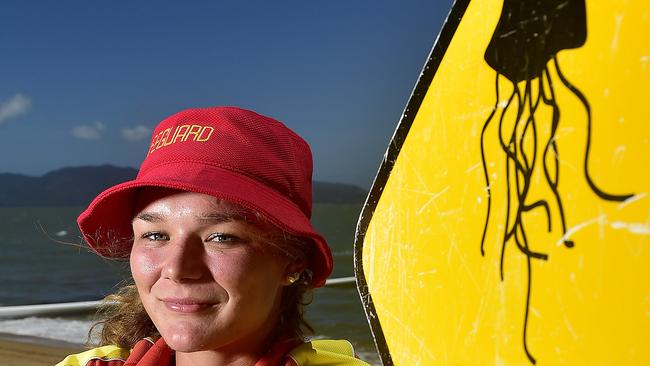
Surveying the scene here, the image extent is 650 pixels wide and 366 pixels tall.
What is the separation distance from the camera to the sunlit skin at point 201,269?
0.94 metres

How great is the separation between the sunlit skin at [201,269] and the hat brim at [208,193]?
3 cm

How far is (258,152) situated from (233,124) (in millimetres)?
55

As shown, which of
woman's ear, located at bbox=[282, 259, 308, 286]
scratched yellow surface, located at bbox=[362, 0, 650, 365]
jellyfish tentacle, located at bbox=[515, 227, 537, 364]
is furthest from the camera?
woman's ear, located at bbox=[282, 259, 308, 286]

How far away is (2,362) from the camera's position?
4.79 metres

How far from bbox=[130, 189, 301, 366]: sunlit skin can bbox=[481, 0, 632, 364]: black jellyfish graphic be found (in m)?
0.32

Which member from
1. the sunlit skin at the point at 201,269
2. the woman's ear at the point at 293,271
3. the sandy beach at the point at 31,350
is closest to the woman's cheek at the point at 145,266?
the sunlit skin at the point at 201,269

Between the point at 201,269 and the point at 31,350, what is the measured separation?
5040 millimetres

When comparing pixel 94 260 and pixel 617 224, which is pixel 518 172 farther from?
pixel 94 260

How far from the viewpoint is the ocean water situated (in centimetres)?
638

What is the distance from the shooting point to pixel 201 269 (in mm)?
939

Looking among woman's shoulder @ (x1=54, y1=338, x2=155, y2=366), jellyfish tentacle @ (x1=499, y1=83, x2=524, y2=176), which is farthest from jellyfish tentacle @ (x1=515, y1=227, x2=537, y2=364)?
woman's shoulder @ (x1=54, y1=338, x2=155, y2=366)

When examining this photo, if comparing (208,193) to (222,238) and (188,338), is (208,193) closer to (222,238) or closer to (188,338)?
(222,238)

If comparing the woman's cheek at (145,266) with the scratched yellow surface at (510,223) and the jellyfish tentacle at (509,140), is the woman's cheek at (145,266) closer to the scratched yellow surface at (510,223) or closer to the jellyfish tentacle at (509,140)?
the scratched yellow surface at (510,223)

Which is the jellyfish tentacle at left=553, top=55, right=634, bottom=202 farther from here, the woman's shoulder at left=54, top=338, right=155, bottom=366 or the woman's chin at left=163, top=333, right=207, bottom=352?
the woman's shoulder at left=54, top=338, right=155, bottom=366
